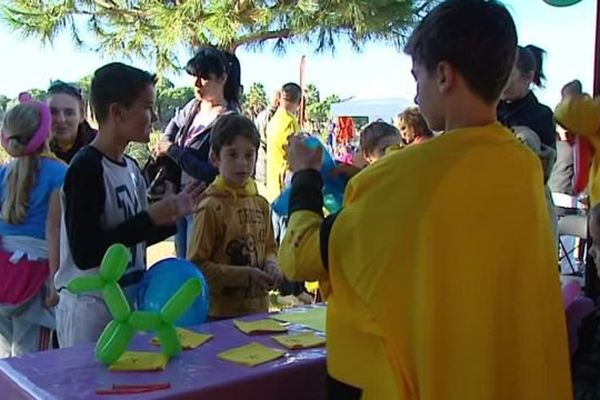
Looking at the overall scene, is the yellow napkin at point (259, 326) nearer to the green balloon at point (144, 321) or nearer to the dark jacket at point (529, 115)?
the green balloon at point (144, 321)

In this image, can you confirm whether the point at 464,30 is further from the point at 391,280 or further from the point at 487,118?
the point at 391,280

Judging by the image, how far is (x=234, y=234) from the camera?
2.33m

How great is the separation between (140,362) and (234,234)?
0.93 m

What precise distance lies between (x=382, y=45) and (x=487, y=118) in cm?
715

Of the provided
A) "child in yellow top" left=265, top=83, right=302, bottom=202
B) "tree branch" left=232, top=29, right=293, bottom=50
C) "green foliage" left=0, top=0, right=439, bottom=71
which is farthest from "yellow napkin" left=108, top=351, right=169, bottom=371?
"tree branch" left=232, top=29, right=293, bottom=50

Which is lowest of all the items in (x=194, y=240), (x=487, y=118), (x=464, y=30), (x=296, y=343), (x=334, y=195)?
(x=296, y=343)

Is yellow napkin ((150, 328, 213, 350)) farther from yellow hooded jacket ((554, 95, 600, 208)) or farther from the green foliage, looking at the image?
the green foliage

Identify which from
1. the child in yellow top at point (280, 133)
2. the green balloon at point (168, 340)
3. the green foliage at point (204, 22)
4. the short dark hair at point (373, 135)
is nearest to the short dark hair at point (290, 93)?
the child in yellow top at point (280, 133)

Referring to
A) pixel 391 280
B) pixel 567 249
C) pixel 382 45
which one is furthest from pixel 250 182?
pixel 382 45

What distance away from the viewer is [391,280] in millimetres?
1113

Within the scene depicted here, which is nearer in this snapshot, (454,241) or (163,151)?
(454,241)

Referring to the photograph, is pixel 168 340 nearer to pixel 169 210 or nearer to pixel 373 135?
pixel 169 210

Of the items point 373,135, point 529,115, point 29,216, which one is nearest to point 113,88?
point 29,216

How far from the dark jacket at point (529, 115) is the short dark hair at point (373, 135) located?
51 cm
